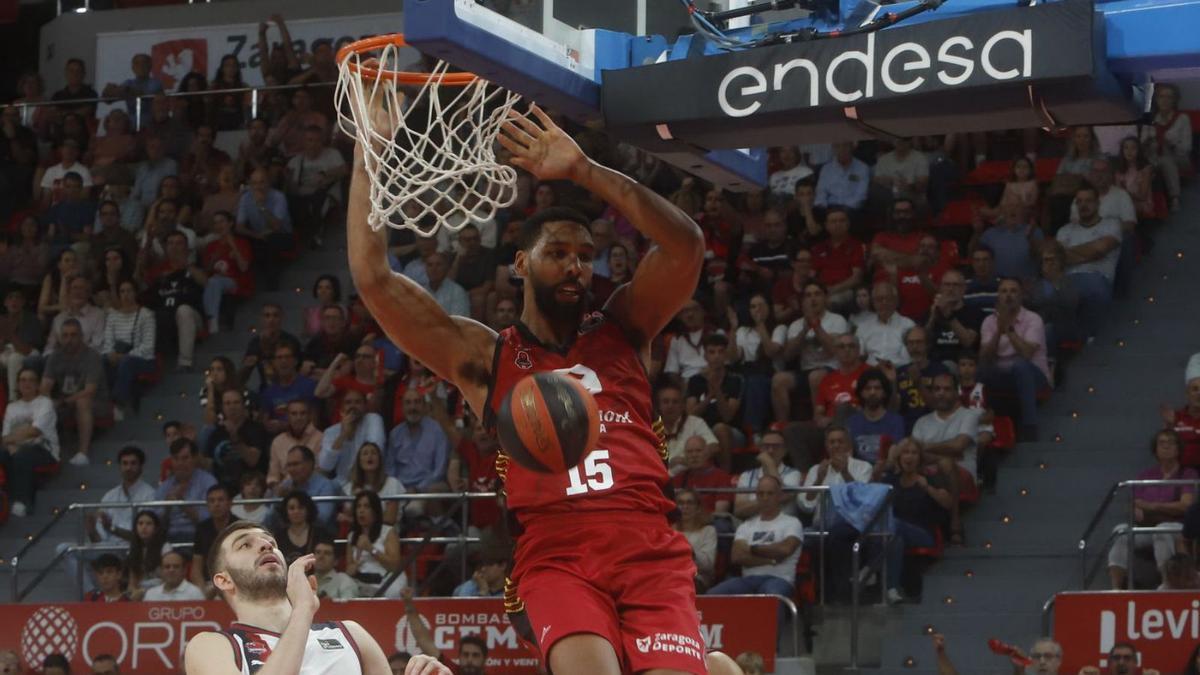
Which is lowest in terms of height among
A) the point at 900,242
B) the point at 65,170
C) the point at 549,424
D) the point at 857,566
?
the point at 857,566

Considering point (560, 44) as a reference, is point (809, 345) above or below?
below

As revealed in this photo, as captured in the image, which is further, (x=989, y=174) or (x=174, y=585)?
(x=989, y=174)

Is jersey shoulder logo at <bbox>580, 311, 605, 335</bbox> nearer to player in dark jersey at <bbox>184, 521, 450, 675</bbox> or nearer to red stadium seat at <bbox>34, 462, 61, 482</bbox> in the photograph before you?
player in dark jersey at <bbox>184, 521, 450, 675</bbox>

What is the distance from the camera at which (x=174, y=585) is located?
39.3 feet

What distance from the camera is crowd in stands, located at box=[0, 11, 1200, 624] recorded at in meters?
11.5

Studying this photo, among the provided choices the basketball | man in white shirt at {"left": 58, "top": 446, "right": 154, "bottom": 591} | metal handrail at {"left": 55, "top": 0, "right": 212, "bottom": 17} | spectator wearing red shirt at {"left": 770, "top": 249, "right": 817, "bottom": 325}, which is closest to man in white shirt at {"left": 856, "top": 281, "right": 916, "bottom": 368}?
spectator wearing red shirt at {"left": 770, "top": 249, "right": 817, "bottom": 325}

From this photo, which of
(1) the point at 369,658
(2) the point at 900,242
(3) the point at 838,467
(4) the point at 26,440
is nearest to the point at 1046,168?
(2) the point at 900,242

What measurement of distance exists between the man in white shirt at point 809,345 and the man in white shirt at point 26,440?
6.03 metres

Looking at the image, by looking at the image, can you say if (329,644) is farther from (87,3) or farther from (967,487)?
(87,3)

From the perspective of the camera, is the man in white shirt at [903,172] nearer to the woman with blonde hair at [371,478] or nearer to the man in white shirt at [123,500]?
the woman with blonde hair at [371,478]

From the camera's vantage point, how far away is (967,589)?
11.3m

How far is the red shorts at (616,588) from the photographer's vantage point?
17.1 feet

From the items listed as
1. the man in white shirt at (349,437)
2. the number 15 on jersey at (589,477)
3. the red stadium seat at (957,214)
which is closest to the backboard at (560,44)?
the number 15 on jersey at (589,477)

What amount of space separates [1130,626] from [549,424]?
220 inches
